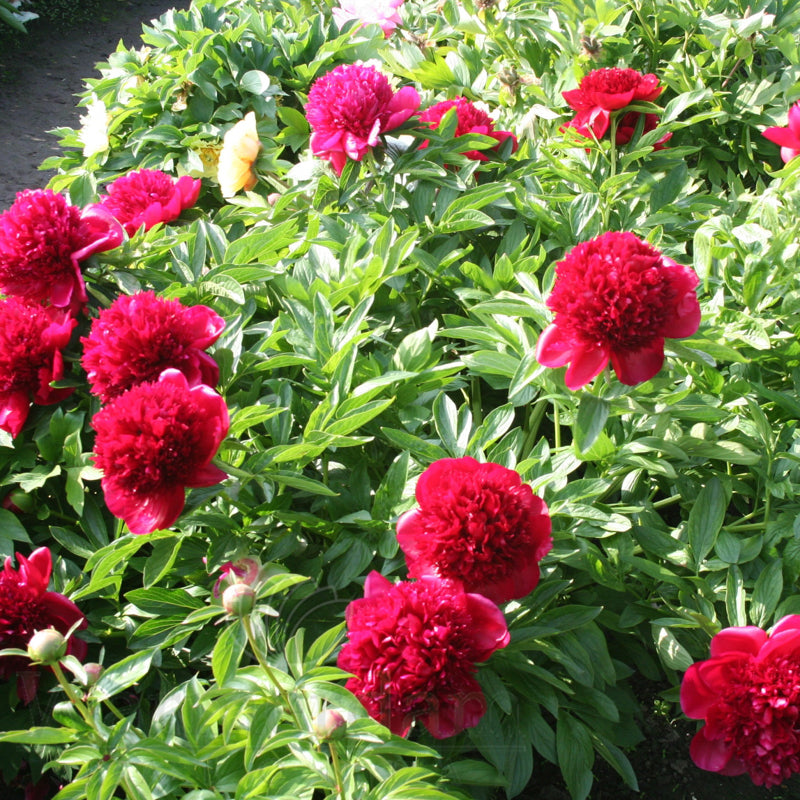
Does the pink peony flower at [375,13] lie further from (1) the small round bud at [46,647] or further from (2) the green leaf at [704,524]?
(1) the small round bud at [46,647]

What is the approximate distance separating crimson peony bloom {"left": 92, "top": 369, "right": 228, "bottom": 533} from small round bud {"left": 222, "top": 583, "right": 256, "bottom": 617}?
178 mm

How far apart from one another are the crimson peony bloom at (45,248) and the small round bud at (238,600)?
65cm

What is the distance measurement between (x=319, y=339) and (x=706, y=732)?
814 mm

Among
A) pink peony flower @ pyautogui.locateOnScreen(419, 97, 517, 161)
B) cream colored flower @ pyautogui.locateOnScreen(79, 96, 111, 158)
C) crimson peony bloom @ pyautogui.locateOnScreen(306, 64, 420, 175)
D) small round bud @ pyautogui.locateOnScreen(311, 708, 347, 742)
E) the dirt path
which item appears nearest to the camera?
small round bud @ pyautogui.locateOnScreen(311, 708, 347, 742)

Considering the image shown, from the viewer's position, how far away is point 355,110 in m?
Answer: 1.61

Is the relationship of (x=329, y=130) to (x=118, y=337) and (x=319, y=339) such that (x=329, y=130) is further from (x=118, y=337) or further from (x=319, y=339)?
(x=118, y=337)

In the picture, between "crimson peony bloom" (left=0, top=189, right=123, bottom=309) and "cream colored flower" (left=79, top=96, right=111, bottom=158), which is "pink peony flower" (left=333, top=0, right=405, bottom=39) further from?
"crimson peony bloom" (left=0, top=189, right=123, bottom=309)

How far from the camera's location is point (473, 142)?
1814 mm

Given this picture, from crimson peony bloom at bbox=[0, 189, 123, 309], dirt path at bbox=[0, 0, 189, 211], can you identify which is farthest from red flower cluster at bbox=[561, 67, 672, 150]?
dirt path at bbox=[0, 0, 189, 211]

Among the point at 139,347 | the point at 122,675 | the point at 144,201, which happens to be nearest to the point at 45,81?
the point at 144,201

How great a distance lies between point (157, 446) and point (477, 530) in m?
0.39

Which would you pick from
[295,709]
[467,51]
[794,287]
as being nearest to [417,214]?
[794,287]

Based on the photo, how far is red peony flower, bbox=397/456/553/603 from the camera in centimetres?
104

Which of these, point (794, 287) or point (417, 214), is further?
point (417, 214)
